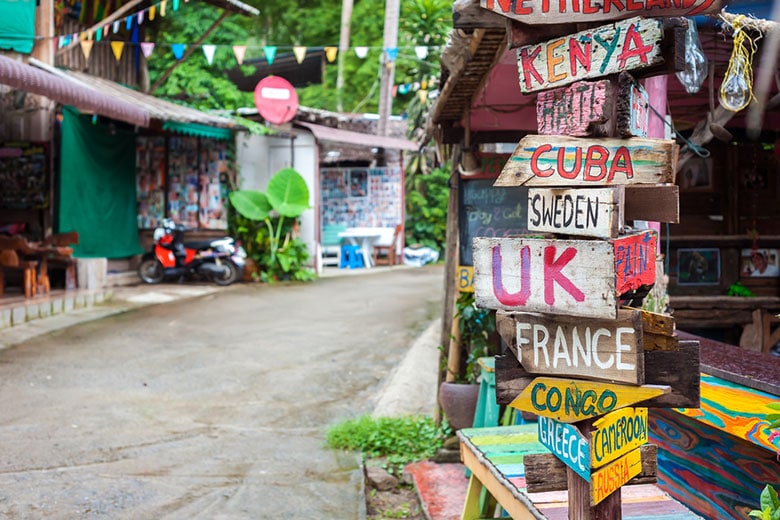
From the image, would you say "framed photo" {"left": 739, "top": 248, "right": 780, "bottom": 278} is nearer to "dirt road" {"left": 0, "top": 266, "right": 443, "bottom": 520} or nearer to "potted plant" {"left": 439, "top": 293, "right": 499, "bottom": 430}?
"potted plant" {"left": 439, "top": 293, "right": 499, "bottom": 430}

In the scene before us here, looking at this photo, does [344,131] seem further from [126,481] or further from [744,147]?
[126,481]

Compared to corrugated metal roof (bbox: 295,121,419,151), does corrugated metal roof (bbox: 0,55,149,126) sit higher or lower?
lower

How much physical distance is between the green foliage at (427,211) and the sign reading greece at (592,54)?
1759 centimetres

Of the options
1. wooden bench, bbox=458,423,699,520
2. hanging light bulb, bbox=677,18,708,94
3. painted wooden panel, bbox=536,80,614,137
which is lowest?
wooden bench, bbox=458,423,699,520

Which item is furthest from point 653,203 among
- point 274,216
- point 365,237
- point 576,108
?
point 365,237

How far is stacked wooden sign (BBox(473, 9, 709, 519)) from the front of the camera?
247 cm

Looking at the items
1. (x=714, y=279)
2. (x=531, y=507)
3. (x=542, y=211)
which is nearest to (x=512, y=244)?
(x=542, y=211)

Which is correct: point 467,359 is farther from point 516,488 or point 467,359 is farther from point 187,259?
point 187,259

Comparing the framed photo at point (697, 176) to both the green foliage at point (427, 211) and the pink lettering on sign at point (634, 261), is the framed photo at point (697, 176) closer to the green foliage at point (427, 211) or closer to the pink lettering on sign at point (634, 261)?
the pink lettering on sign at point (634, 261)

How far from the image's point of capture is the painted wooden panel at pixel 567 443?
8.41ft

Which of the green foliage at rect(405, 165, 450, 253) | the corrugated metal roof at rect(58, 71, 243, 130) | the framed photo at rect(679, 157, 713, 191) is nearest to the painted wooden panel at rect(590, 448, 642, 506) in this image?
the framed photo at rect(679, 157, 713, 191)

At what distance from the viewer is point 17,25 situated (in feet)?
36.8

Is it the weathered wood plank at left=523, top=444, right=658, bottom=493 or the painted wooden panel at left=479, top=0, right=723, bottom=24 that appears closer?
the painted wooden panel at left=479, top=0, right=723, bottom=24

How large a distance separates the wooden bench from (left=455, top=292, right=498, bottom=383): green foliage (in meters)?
1.55
